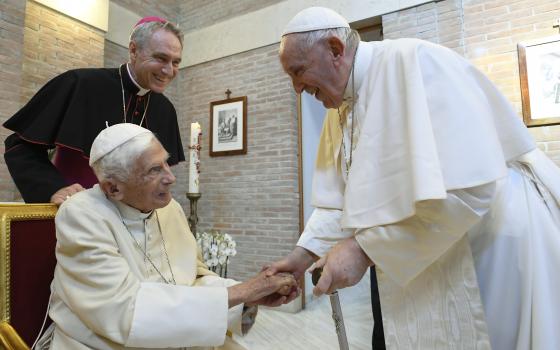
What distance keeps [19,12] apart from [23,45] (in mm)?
309

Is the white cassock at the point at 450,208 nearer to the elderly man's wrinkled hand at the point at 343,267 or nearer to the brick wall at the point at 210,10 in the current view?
the elderly man's wrinkled hand at the point at 343,267

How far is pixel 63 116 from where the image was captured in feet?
6.94

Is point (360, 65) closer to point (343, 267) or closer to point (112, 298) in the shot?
point (343, 267)

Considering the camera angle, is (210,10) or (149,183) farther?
(210,10)

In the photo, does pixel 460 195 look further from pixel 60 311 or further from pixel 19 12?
pixel 19 12

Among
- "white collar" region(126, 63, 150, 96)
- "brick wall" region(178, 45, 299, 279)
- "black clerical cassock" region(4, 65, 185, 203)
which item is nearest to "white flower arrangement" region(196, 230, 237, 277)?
"brick wall" region(178, 45, 299, 279)

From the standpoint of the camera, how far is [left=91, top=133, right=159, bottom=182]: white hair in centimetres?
153

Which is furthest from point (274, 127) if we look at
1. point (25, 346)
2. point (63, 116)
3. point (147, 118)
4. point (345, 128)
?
point (25, 346)

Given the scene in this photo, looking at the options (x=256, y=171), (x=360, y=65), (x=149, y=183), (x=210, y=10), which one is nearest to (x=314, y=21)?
(x=360, y=65)

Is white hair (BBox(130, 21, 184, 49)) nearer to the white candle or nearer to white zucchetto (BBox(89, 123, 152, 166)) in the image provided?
white zucchetto (BBox(89, 123, 152, 166))

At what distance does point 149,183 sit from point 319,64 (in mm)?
843

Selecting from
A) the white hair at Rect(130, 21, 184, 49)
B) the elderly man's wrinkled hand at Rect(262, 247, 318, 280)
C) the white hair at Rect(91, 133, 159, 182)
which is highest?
the white hair at Rect(130, 21, 184, 49)

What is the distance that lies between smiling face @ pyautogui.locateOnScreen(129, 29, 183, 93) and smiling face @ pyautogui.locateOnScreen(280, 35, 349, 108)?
100 cm

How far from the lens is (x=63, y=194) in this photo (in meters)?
1.80
